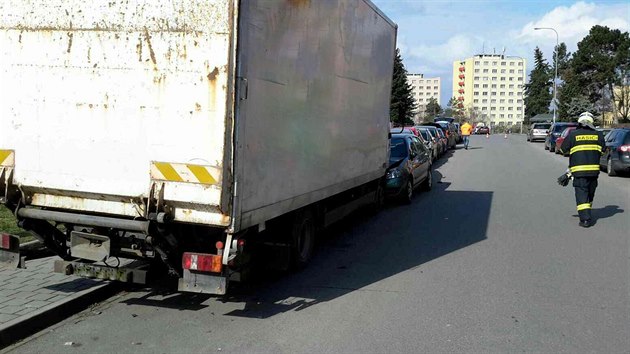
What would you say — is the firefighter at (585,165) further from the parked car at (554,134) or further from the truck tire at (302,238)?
the parked car at (554,134)

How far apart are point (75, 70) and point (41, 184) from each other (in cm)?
107

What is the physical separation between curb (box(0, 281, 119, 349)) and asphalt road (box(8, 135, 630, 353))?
9 centimetres

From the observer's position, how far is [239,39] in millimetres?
4488

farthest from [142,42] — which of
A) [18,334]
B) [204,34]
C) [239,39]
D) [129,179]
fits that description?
[18,334]

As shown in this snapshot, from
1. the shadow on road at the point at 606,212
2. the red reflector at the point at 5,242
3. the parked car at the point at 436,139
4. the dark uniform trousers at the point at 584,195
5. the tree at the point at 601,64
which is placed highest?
the tree at the point at 601,64

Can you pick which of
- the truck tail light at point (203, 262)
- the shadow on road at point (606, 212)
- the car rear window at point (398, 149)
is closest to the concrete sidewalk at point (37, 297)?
the truck tail light at point (203, 262)

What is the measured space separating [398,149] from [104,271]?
929 cm

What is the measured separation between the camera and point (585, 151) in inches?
397

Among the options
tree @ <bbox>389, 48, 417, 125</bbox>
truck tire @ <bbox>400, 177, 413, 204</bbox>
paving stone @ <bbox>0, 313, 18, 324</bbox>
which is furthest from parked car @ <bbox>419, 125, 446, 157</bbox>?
tree @ <bbox>389, 48, 417, 125</bbox>

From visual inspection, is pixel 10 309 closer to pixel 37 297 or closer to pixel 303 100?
pixel 37 297

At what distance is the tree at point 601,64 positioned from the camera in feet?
222

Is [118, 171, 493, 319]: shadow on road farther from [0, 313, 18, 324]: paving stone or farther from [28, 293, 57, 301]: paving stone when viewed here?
[0, 313, 18, 324]: paving stone

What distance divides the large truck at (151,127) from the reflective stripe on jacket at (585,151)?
21.7 feet

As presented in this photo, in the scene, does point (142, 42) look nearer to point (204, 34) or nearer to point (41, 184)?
point (204, 34)
